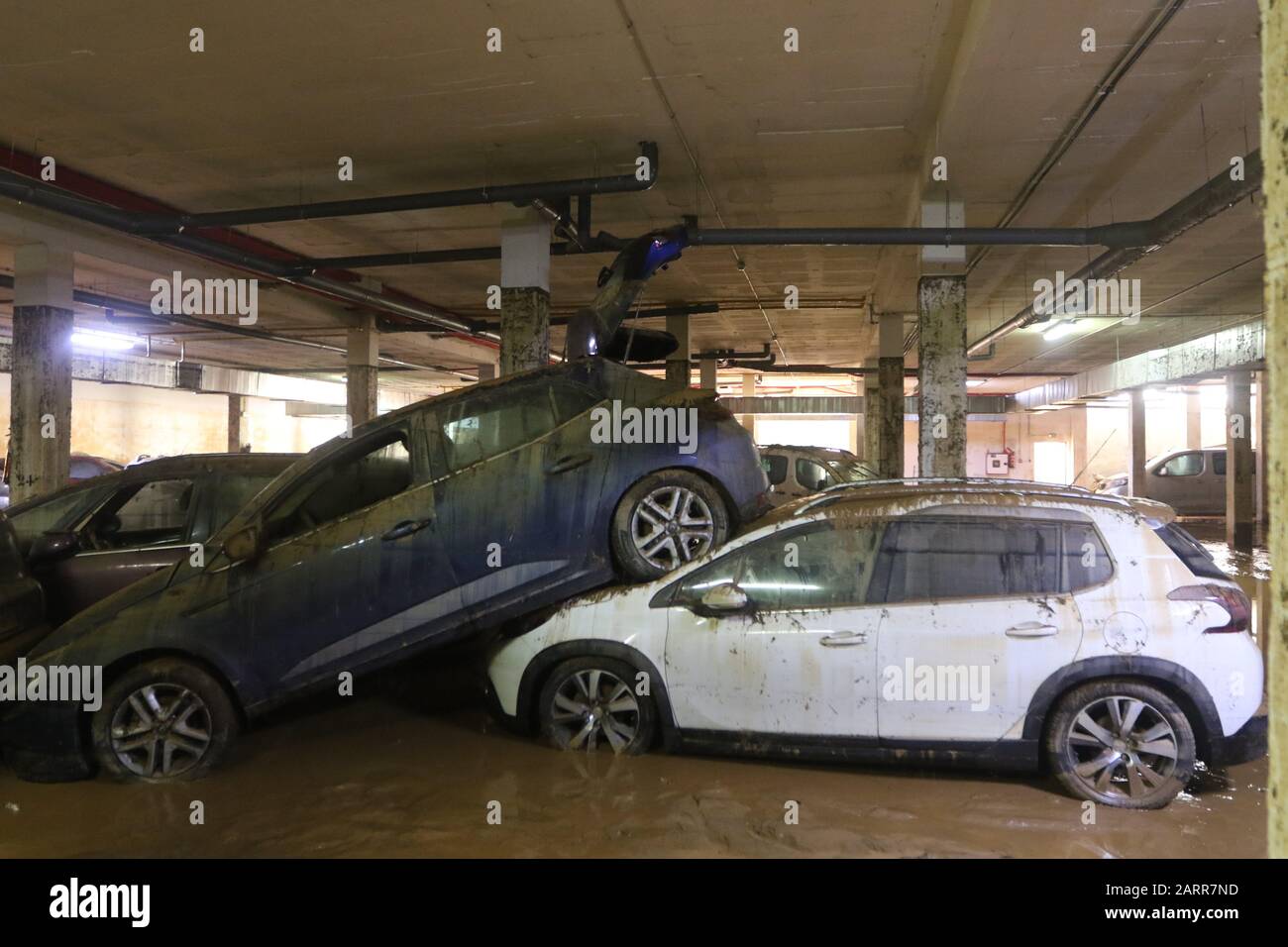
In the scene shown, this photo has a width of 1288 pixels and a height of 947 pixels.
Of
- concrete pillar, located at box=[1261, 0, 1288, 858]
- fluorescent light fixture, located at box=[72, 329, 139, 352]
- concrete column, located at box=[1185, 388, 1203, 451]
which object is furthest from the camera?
concrete column, located at box=[1185, 388, 1203, 451]

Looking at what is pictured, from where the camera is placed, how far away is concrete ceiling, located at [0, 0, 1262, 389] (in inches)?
228

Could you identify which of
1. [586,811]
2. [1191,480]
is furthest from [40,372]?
[1191,480]

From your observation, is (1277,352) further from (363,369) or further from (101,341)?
(101,341)

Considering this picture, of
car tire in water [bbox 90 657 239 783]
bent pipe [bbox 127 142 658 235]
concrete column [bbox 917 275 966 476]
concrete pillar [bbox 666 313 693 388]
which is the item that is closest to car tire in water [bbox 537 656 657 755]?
car tire in water [bbox 90 657 239 783]

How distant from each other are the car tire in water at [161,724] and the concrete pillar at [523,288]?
5.79 m

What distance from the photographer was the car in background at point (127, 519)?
532 centimetres

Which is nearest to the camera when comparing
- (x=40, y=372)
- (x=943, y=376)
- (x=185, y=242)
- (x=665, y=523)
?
(x=665, y=523)

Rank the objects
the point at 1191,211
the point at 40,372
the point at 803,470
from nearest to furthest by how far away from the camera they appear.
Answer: the point at 1191,211
the point at 803,470
the point at 40,372

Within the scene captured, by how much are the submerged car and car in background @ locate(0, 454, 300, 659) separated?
3.88 ft

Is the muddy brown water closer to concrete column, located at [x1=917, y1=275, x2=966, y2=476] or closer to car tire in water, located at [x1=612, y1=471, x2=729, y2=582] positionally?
car tire in water, located at [x1=612, y1=471, x2=729, y2=582]

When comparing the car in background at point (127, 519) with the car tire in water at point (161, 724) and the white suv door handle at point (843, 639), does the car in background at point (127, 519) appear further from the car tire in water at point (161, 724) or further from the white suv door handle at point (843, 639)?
the white suv door handle at point (843, 639)

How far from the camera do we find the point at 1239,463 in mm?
16281

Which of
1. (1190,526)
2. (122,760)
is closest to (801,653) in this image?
(122,760)

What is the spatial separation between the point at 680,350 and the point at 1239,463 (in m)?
11.8
